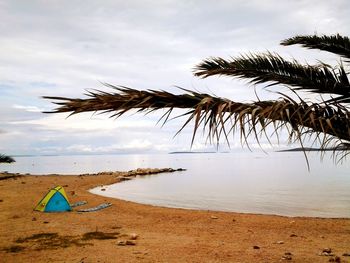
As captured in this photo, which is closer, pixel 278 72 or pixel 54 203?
pixel 278 72

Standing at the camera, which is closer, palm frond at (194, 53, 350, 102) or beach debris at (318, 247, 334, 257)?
palm frond at (194, 53, 350, 102)

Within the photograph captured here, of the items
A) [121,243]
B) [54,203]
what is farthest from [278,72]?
[54,203]

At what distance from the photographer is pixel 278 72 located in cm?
552

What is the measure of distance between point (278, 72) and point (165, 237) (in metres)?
7.03

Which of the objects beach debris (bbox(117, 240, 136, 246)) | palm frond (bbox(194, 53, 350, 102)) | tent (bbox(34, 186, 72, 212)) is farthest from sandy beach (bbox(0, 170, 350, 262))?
palm frond (bbox(194, 53, 350, 102))

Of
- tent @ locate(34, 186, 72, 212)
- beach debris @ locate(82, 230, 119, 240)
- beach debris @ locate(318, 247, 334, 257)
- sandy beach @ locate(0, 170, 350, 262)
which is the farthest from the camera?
tent @ locate(34, 186, 72, 212)

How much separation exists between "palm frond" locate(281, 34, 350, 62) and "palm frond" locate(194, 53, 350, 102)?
92 centimetres

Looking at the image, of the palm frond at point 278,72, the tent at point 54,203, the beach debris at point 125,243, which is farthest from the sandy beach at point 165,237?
the palm frond at point 278,72

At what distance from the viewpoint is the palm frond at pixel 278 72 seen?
517 centimetres

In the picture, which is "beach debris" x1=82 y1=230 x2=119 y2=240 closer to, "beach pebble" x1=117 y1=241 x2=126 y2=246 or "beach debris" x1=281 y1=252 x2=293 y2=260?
"beach pebble" x1=117 y1=241 x2=126 y2=246

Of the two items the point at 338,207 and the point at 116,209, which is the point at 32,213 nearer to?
the point at 116,209

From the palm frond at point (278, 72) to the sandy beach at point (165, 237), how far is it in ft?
15.2

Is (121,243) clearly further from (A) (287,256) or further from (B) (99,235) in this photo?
(A) (287,256)

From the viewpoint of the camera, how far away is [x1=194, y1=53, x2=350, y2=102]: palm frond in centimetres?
517
